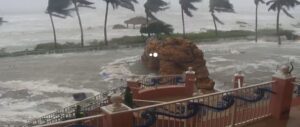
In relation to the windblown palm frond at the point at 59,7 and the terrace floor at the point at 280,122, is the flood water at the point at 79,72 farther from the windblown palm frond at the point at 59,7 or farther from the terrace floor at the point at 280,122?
the terrace floor at the point at 280,122

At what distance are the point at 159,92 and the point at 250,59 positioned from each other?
2385 centimetres

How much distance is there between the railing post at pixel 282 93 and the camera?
8.20 meters

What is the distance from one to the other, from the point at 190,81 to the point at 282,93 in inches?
235

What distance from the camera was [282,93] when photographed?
8.26 m

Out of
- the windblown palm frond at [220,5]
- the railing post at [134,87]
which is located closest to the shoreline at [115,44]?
the windblown palm frond at [220,5]

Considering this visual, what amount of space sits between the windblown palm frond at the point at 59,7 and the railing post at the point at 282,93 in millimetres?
42543

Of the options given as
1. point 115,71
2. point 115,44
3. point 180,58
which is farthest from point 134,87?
point 115,44

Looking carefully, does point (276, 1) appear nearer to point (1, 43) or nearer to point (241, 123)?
point (1, 43)

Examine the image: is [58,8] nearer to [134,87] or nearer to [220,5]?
[220,5]

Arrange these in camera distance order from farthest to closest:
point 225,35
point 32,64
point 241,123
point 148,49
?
point 225,35 < point 32,64 < point 148,49 < point 241,123

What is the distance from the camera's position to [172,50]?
23531 millimetres

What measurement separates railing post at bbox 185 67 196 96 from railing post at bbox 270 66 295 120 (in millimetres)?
5495

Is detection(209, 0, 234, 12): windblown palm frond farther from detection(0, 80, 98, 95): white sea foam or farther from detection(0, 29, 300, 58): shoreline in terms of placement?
detection(0, 80, 98, 95): white sea foam

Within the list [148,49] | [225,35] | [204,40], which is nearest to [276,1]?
[225,35]
